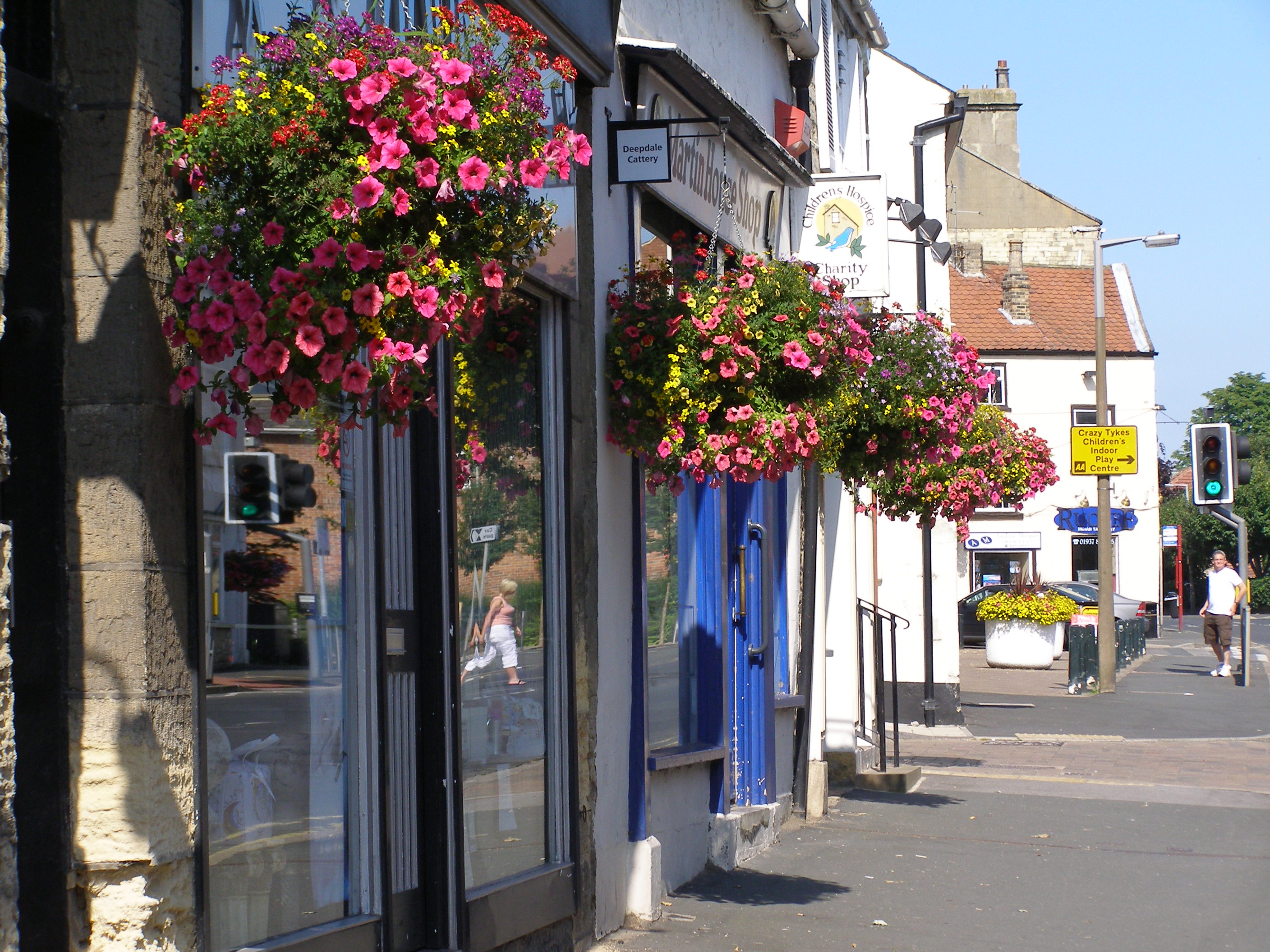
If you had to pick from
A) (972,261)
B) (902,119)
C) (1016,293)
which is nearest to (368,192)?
(902,119)

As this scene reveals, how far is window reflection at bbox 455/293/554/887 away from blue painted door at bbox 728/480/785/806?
110 inches

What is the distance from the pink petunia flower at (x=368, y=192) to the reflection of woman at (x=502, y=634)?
276 centimetres

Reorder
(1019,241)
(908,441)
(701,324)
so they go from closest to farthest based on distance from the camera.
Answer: (701,324) → (908,441) → (1019,241)

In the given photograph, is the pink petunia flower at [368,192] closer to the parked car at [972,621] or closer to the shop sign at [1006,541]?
the parked car at [972,621]

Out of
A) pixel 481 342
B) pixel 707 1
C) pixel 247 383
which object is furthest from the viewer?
pixel 707 1

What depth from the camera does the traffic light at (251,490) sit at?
4145 mm

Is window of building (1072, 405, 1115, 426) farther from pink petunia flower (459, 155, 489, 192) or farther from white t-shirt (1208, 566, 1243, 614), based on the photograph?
pink petunia flower (459, 155, 489, 192)

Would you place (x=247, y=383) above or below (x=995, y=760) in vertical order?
above

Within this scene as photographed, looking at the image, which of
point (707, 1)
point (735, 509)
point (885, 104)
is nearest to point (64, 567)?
point (735, 509)

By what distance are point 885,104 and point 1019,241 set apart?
2992cm

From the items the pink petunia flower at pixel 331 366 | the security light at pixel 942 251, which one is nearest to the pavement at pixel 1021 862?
the pink petunia flower at pixel 331 366

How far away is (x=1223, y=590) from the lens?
75.0ft

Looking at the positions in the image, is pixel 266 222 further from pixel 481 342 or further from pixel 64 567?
pixel 481 342

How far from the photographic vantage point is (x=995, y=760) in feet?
45.9
